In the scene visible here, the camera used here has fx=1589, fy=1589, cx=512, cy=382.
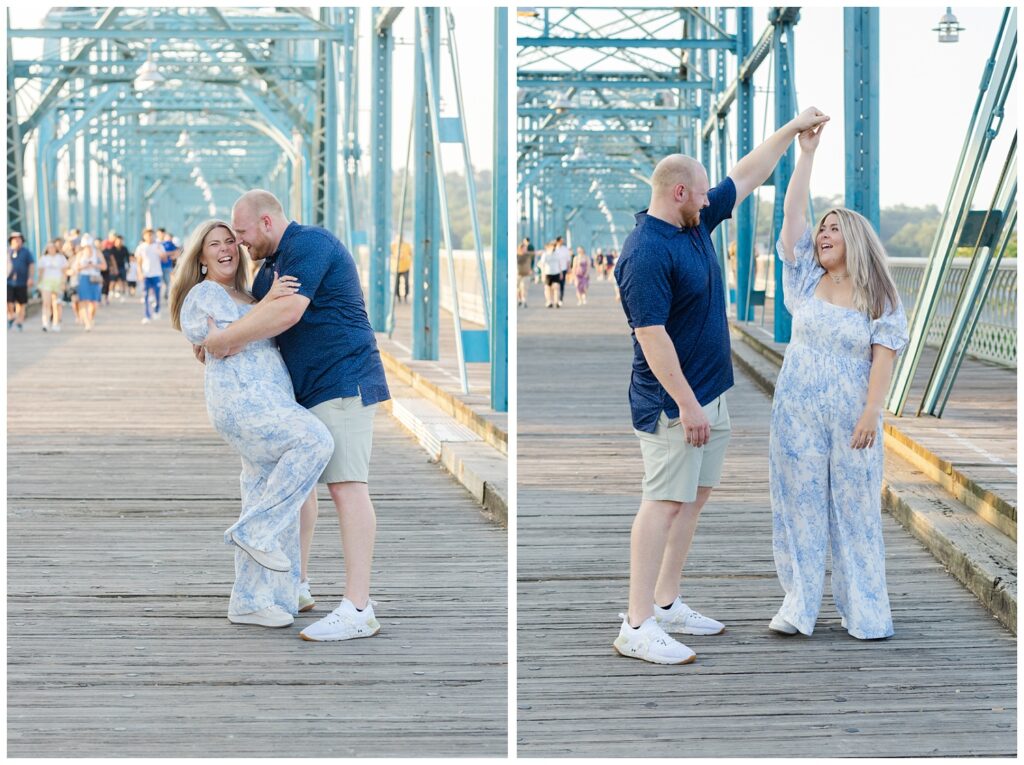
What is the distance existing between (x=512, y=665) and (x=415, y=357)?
38.9 feet

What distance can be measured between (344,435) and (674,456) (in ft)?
3.61

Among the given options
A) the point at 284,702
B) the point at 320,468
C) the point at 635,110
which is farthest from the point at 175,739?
the point at 635,110

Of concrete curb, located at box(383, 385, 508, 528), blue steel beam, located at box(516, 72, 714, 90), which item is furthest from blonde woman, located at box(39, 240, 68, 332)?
concrete curb, located at box(383, 385, 508, 528)

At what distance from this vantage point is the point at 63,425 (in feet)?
37.7

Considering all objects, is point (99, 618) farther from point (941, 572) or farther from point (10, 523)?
point (941, 572)

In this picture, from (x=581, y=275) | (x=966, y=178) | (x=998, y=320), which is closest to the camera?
(x=966, y=178)

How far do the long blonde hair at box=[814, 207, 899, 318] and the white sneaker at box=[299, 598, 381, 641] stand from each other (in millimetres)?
1881

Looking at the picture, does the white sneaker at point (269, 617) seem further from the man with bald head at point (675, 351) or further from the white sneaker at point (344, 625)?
the man with bald head at point (675, 351)

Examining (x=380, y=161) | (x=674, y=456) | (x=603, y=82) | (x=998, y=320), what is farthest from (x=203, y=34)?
(x=674, y=456)

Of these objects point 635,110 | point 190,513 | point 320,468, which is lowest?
point 190,513

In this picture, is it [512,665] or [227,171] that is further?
[227,171]

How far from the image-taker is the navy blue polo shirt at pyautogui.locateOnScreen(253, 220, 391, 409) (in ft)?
16.6

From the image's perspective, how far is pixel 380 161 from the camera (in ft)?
59.6

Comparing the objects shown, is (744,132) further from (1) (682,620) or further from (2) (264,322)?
(2) (264,322)
